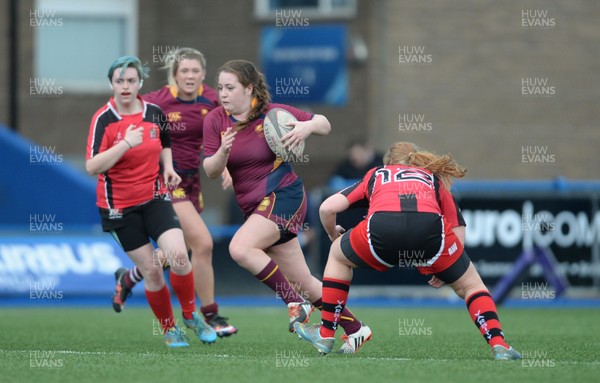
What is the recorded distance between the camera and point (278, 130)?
26.4 ft

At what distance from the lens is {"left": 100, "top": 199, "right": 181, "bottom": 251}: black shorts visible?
855 cm

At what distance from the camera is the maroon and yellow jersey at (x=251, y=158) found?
820 centimetres

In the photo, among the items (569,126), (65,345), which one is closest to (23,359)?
(65,345)

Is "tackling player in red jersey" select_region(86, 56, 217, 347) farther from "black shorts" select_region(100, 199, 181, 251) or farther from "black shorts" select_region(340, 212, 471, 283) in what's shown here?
"black shorts" select_region(340, 212, 471, 283)

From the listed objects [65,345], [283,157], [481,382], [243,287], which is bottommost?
[243,287]

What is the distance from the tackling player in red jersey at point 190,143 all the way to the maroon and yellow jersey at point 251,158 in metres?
1.15

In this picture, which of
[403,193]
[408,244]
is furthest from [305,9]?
[408,244]

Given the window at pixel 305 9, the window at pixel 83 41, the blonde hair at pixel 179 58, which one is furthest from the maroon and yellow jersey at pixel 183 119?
the window at pixel 83 41

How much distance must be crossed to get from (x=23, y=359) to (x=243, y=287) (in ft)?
25.1

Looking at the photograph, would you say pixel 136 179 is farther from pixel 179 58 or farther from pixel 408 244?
pixel 408 244

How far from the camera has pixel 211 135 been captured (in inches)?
325

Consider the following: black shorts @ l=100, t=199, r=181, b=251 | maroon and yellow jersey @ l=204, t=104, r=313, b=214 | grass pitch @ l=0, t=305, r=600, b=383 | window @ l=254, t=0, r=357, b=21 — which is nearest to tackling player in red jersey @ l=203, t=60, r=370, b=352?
maroon and yellow jersey @ l=204, t=104, r=313, b=214

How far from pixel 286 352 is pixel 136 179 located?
67.6 inches

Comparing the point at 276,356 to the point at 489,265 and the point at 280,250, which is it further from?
the point at 489,265
